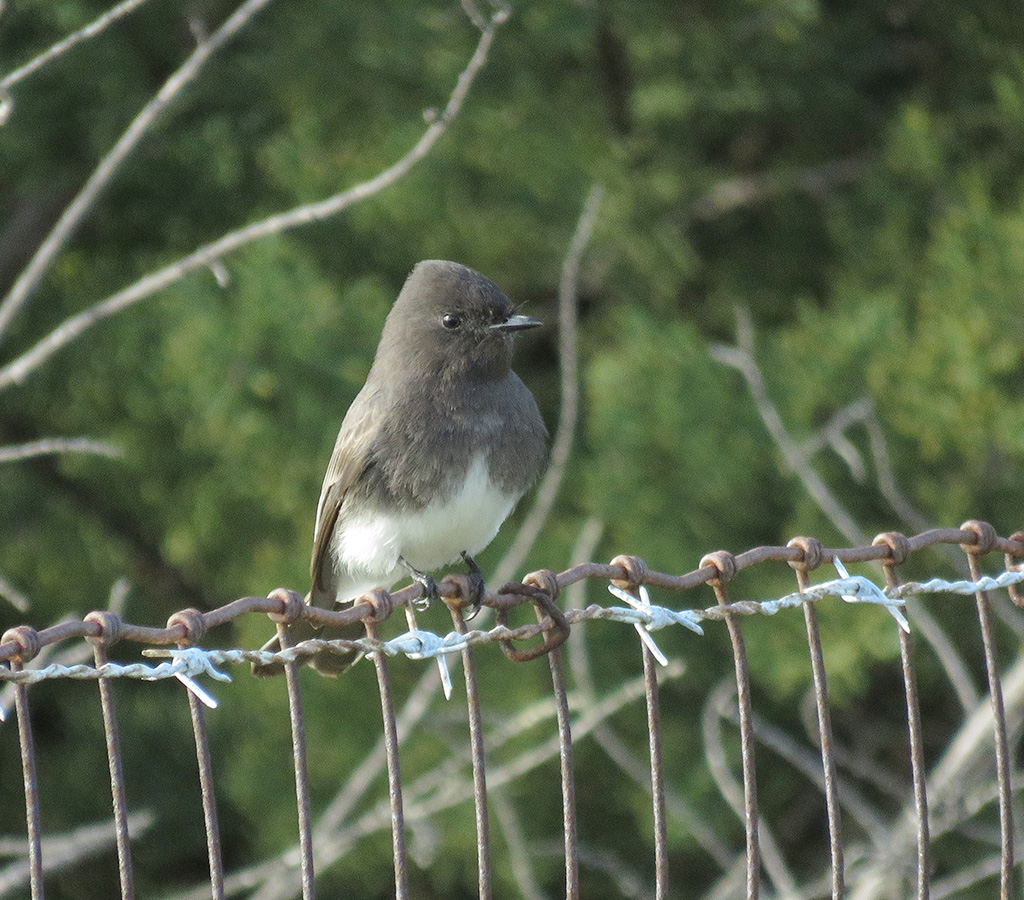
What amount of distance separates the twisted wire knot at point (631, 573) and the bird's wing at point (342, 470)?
4.66 ft

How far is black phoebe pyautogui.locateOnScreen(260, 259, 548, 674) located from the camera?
325cm

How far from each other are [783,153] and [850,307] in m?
1.12

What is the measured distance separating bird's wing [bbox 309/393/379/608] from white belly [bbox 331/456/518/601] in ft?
0.15

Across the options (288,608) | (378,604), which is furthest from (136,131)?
(288,608)

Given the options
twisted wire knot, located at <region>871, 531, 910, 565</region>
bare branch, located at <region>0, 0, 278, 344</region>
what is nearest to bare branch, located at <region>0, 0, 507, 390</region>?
bare branch, located at <region>0, 0, 278, 344</region>

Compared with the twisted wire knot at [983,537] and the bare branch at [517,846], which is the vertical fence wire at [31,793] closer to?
the twisted wire knot at [983,537]

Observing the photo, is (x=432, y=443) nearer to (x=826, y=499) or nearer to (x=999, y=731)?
(x=826, y=499)

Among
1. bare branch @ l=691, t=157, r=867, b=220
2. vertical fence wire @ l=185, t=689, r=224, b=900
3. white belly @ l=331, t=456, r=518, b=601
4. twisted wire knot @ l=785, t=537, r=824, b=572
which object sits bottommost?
vertical fence wire @ l=185, t=689, r=224, b=900

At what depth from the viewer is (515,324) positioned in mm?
3424

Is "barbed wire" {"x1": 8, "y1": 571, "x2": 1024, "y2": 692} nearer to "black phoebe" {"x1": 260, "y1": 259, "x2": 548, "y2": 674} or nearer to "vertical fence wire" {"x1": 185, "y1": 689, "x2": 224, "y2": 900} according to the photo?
"vertical fence wire" {"x1": 185, "y1": 689, "x2": 224, "y2": 900}

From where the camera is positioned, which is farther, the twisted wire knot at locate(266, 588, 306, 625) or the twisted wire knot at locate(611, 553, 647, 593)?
the twisted wire knot at locate(611, 553, 647, 593)

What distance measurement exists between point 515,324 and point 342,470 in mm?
531

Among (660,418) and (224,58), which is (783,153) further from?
(224,58)

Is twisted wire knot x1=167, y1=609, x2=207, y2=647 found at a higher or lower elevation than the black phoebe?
lower
